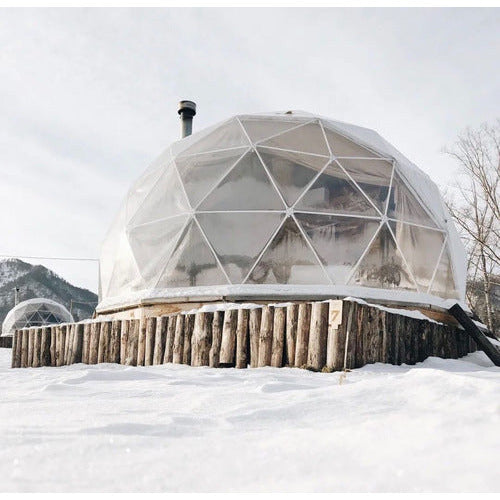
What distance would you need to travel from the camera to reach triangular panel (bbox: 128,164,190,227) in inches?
445

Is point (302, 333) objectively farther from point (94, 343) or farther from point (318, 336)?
point (94, 343)

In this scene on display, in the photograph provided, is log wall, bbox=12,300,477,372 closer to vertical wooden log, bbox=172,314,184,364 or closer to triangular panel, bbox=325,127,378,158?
vertical wooden log, bbox=172,314,184,364

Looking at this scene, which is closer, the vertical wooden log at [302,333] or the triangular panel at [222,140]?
the vertical wooden log at [302,333]

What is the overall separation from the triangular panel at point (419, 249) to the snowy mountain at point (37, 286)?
123 meters

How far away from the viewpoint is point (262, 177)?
1079 cm

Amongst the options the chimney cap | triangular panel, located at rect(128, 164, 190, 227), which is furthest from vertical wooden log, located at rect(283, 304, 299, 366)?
the chimney cap

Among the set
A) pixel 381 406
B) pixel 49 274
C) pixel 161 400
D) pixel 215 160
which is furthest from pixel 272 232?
pixel 49 274

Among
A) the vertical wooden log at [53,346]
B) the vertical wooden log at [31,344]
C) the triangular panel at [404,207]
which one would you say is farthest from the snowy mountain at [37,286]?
the triangular panel at [404,207]

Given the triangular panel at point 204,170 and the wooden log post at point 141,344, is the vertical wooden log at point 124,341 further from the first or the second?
the triangular panel at point 204,170

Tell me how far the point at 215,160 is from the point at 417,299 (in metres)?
5.13

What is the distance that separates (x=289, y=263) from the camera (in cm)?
995

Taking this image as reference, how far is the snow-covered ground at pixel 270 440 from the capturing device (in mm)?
1649

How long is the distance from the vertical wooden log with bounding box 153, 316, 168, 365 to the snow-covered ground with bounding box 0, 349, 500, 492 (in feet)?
15.0

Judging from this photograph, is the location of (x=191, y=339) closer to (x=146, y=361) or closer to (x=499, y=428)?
(x=146, y=361)
